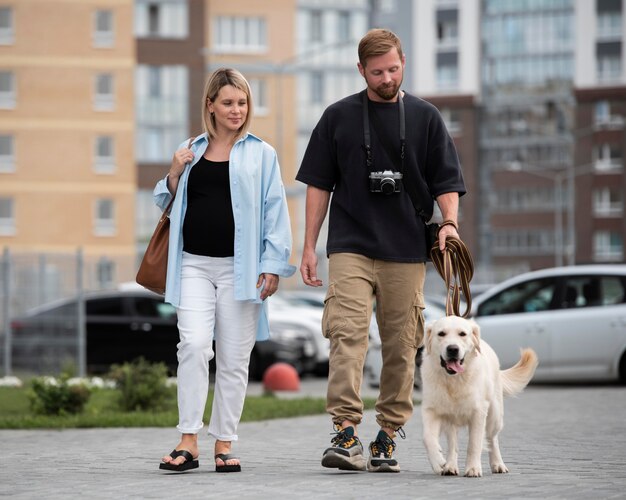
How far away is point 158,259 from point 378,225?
129cm

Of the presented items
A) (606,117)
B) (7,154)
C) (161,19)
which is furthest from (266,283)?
(606,117)

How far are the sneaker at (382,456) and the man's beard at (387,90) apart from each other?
1855mm

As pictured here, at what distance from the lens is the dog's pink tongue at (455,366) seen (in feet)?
25.3

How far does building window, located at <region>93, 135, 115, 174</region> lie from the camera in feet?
240

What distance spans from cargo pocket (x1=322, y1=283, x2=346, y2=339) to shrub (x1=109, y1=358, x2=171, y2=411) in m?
6.45

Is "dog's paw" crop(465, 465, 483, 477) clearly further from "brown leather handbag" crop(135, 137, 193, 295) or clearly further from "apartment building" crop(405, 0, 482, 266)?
"apartment building" crop(405, 0, 482, 266)

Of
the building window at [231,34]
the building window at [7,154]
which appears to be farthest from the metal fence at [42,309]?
the building window at [231,34]

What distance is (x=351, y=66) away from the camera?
3172 inches

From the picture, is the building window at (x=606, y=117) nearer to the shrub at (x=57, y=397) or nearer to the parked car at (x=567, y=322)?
the parked car at (x=567, y=322)

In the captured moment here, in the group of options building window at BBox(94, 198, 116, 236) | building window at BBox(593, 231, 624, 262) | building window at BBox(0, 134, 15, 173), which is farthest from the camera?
building window at BBox(593, 231, 624, 262)

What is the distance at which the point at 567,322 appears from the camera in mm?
19297

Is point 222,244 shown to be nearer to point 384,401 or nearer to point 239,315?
point 239,315

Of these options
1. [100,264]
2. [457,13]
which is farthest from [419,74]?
[100,264]

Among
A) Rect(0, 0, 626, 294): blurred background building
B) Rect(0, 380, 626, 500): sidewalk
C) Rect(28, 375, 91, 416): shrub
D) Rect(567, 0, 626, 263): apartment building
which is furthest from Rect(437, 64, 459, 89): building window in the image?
Rect(28, 375, 91, 416): shrub
